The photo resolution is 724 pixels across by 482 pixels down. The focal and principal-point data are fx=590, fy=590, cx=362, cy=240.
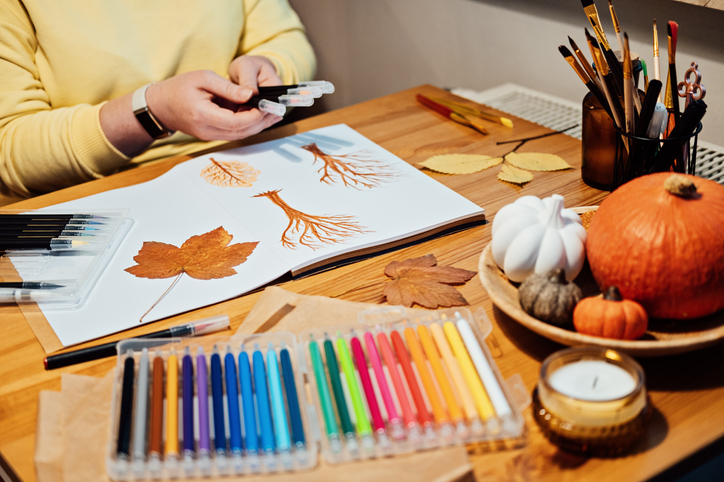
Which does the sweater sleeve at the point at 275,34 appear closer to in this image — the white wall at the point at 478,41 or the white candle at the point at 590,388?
the white wall at the point at 478,41

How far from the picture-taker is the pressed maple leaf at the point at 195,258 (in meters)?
0.63

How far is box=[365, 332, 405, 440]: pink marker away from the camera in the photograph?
1.32 ft

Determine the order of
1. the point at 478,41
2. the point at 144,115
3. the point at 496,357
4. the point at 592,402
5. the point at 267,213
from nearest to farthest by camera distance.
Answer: the point at 592,402 → the point at 496,357 → the point at 267,213 → the point at 144,115 → the point at 478,41

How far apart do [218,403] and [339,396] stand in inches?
3.5

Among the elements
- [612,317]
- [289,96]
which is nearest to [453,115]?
[289,96]

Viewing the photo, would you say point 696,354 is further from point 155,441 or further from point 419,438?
point 155,441

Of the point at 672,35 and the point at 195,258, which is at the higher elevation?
the point at 672,35

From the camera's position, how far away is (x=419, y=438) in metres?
0.40

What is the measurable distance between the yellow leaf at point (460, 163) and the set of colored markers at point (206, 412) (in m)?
0.42

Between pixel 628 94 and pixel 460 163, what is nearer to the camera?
pixel 628 94

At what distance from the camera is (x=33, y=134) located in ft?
3.02

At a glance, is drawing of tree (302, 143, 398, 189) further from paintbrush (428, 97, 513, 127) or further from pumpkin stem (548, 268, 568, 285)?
pumpkin stem (548, 268, 568, 285)

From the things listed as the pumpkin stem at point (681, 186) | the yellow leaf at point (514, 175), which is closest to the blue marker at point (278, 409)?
the pumpkin stem at point (681, 186)

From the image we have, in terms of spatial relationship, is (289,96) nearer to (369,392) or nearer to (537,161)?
(537,161)
